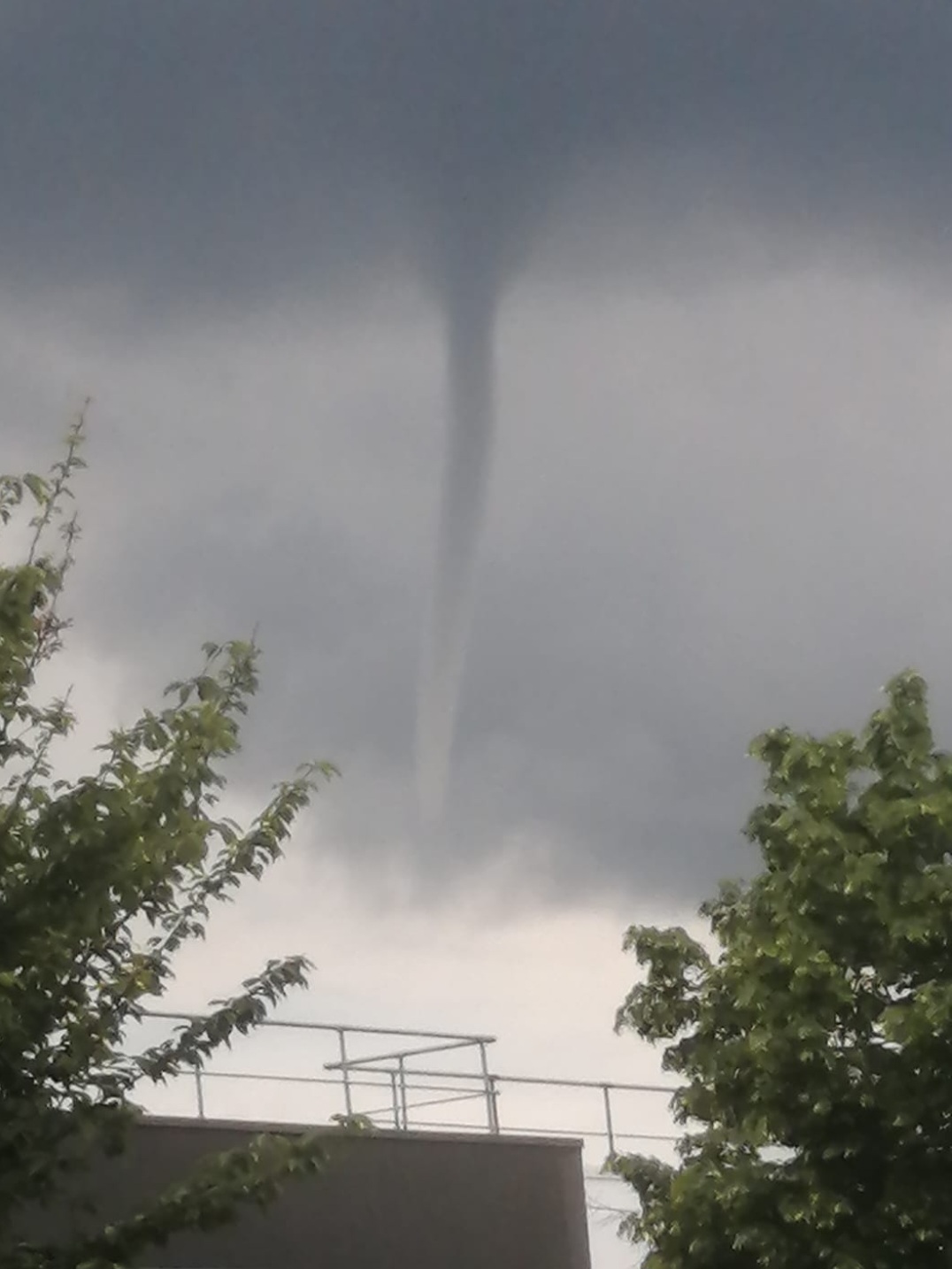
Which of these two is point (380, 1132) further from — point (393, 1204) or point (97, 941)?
point (97, 941)

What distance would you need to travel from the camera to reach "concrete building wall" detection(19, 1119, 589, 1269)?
62.6 feet

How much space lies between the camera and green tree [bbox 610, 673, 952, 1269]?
1925 cm

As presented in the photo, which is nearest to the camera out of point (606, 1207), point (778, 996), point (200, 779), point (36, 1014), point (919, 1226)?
point (36, 1014)

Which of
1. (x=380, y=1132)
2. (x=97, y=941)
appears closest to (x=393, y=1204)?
(x=380, y=1132)

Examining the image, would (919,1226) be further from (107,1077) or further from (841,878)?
(107,1077)

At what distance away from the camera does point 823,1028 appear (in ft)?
64.5

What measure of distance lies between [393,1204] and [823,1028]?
4916mm

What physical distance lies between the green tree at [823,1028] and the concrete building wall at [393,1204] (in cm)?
197

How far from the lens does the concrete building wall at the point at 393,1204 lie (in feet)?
62.6

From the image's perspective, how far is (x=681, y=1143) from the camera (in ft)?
69.4

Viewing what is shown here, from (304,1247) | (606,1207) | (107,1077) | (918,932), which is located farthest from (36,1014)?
(606,1207)

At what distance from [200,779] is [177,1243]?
6.86m

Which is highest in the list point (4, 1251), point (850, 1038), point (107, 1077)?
point (850, 1038)

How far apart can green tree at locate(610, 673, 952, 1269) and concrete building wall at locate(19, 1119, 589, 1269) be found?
1.97 meters
